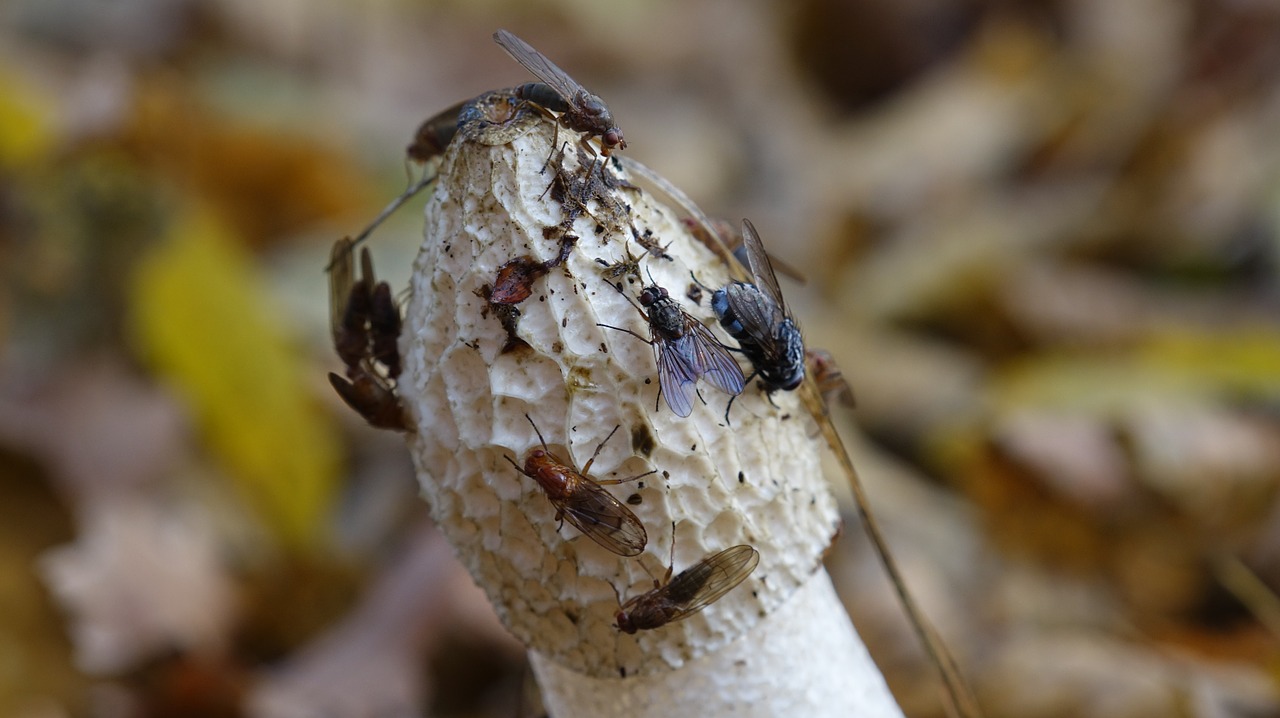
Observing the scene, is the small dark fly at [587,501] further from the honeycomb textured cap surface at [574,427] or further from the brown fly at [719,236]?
the brown fly at [719,236]

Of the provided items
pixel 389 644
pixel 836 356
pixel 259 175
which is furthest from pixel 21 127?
pixel 836 356

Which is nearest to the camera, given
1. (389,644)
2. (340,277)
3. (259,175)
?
(340,277)

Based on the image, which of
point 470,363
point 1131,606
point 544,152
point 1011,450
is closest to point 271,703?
point 470,363

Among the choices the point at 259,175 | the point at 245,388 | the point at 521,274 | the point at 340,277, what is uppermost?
the point at 259,175

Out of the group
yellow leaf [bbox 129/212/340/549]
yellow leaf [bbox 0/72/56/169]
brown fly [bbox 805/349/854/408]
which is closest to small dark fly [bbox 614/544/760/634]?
brown fly [bbox 805/349/854/408]

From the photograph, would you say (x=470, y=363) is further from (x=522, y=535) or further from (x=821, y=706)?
(x=821, y=706)

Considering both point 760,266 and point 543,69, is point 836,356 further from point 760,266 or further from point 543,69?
point 543,69
